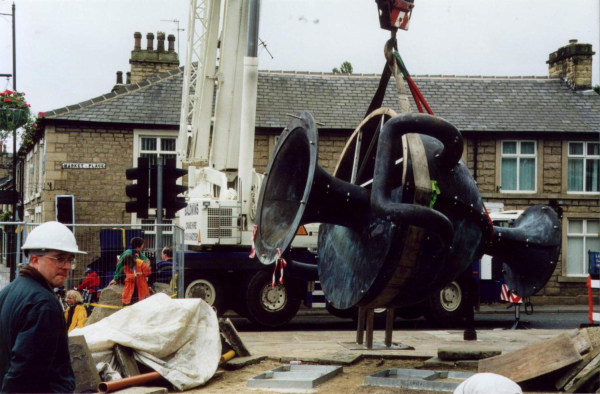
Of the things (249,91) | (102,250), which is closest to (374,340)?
(102,250)

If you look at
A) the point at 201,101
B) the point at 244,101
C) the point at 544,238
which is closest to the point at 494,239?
the point at 544,238

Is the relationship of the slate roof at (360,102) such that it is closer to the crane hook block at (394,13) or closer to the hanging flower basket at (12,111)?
the hanging flower basket at (12,111)

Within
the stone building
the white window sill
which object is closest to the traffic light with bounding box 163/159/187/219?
the stone building

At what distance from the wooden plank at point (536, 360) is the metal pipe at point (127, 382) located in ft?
10.8

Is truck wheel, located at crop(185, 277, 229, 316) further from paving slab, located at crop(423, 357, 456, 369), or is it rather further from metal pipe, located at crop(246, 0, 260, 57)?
paving slab, located at crop(423, 357, 456, 369)

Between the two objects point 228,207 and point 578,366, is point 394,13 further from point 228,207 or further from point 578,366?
point 228,207

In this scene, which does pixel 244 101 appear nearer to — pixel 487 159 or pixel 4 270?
pixel 4 270

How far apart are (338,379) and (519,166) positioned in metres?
18.6

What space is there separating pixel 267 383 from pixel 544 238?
3.06m

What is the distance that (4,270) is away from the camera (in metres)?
10.9

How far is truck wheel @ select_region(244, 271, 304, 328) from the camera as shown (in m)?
16.1

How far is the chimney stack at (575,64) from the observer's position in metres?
27.9

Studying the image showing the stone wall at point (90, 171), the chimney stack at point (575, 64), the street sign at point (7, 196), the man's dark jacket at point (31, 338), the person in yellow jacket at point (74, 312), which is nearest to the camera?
the man's dark jacket at point (31, 338)

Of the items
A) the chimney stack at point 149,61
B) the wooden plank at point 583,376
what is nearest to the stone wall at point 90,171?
the chimney stack at point 149,61
